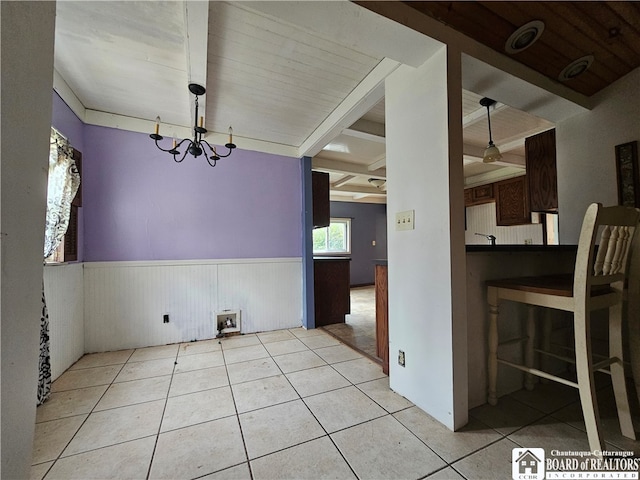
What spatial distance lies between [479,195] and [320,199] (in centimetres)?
349

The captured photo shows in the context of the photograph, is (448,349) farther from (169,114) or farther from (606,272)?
(169,114)

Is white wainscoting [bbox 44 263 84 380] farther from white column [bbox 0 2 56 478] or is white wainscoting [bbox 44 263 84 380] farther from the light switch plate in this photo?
the light switch plate

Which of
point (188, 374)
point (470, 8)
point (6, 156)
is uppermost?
point (470, 8)

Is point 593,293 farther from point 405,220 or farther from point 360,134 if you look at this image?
point 360,134

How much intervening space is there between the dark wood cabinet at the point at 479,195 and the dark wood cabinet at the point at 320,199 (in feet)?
9.42

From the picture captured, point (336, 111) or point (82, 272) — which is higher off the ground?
point (336, 111)

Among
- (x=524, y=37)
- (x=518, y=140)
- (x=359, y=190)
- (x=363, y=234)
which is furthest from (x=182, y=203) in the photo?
(x=363, y=234)

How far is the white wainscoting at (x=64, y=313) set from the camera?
1893mm

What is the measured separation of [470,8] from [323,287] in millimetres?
2893

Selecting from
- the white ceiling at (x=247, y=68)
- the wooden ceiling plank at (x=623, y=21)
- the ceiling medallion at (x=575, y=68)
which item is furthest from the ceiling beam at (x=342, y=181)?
the wooden ceiling plank at (x=623, y=21)

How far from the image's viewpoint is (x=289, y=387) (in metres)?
1.78

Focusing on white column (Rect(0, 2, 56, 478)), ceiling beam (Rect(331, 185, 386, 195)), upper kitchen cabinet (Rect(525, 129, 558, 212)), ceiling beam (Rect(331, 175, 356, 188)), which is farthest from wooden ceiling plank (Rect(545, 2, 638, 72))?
ceiling beam (Rect(331, 185, 386, 195))

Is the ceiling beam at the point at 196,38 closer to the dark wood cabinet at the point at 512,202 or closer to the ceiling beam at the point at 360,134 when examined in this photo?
the ceiling beam at the point at 360,134

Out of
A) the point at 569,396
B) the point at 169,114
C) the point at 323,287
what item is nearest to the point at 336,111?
the point at 169,114
